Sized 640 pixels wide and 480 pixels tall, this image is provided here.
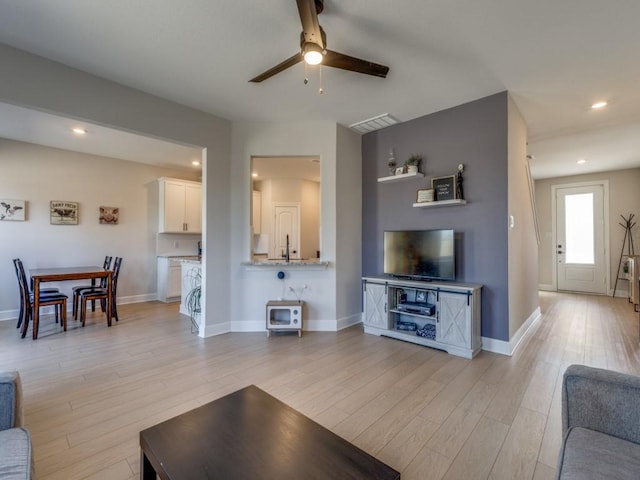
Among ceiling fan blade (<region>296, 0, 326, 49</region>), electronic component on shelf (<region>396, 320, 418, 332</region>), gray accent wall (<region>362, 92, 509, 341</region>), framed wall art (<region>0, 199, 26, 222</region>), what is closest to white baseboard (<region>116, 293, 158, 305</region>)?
framed wall art (<region>0, 199, 26, 222</region>)

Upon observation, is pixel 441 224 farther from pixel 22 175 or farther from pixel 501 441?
pixel 22 175

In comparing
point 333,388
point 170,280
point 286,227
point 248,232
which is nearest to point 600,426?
point 333,388

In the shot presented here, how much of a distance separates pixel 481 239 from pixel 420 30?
7.36 feet

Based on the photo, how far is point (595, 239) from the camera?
667cm

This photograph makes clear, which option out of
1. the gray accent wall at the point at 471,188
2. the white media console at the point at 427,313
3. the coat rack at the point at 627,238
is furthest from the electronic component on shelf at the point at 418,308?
the coat rack at the point at 627,238

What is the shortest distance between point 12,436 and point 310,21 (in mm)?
2510

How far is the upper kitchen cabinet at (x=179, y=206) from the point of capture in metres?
5.96

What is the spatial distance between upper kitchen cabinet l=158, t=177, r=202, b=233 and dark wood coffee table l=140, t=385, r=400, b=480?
529 centimetres

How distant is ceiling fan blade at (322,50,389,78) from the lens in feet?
7.12

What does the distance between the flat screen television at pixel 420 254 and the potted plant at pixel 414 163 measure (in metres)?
0.80

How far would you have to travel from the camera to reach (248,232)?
4.06 m

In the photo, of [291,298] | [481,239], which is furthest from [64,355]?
[481,239]

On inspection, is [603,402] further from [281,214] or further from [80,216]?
[80,216]

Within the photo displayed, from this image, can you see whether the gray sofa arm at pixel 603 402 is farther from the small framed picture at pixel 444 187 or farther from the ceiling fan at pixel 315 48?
the small framed picture at pixel 444 187
